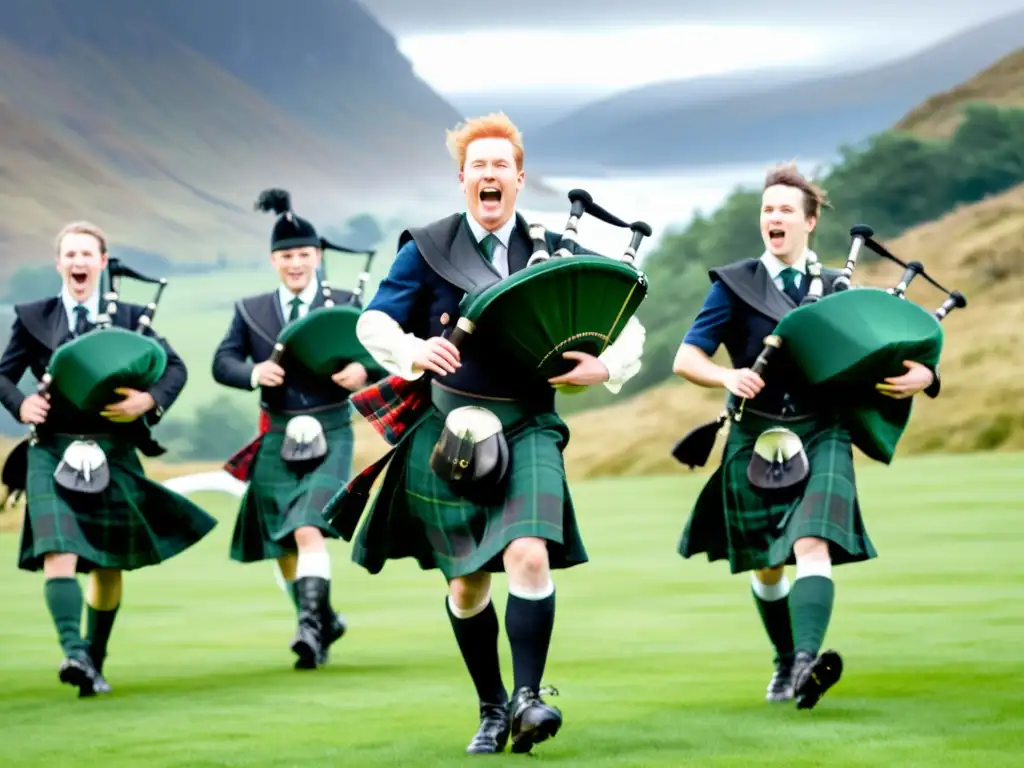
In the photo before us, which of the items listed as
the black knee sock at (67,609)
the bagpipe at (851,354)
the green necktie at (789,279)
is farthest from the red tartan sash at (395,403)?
the black knee sock at (67,609)

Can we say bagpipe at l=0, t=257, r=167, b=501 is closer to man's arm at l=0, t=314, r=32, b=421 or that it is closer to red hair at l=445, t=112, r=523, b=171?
man's arm at l=0, t=314, r=32, b=421

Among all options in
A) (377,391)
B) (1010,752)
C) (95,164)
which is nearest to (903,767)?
(1010,752)

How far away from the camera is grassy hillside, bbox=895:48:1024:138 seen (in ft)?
180

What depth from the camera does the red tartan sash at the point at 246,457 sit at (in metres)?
9.12

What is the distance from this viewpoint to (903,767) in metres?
5.32

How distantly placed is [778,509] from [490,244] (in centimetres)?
150

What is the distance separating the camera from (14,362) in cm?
816

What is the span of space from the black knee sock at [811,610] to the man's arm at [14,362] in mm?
3155

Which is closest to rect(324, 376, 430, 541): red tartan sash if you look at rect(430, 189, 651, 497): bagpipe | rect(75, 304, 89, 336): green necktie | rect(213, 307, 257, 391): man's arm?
rect(430, 189, 651, 497): bagpipe

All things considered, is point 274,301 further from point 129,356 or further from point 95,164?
point 95,164

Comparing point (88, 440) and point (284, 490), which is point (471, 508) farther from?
point (284, 490)

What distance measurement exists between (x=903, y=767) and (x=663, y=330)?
121 ft

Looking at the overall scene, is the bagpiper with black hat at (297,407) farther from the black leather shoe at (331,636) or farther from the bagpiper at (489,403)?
the bagpiper at (489,403)

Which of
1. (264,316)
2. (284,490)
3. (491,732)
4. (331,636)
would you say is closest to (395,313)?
(491,732)
